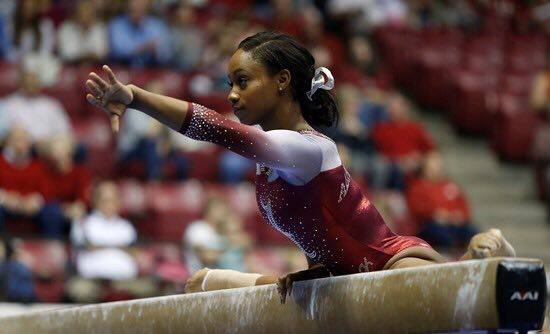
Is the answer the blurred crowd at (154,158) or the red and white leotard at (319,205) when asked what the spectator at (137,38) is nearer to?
the blurred crowd at (154,158)

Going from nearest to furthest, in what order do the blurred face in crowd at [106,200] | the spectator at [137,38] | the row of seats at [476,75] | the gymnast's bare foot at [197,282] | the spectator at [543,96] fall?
1. the gymnast's bare foot at [197,282]
2. the blurred face in crowd at [106,200]
3. the spectator at [137,38]
4. the spectator at [543,96]
5. the row of seats at [476,75]

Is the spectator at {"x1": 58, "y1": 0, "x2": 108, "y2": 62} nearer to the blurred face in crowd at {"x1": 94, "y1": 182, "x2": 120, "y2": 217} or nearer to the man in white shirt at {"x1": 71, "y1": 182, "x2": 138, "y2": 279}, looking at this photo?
the man in white shirt at {"x1": 71, "y1": 182, "x2": 138, "y2": 279}

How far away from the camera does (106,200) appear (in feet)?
24.7

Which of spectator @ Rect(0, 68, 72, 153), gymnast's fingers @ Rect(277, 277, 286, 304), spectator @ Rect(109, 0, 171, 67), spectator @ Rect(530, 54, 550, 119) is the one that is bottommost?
gymnast's fingers @ Rect(277, 277, 286, 304)

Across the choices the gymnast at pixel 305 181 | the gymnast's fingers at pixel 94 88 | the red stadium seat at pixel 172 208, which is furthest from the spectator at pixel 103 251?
the gymnast's fingers at pixel 94 88

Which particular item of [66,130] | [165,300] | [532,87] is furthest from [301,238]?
[532,87]

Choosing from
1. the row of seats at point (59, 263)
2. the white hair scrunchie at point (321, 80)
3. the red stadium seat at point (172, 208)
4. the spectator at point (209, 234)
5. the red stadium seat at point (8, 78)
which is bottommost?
the white hair scrunchie at point (321, 80)

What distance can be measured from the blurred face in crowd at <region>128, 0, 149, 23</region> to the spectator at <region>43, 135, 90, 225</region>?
2.16m

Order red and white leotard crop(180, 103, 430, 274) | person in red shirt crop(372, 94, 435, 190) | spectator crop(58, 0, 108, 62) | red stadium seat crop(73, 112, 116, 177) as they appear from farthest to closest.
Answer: person in red shirt crop(372, 94, 435, 190) < spectator crop(58, 0, 108, 62) < red stadium seat crop(73, 112, 116, 177) < red and white leotard crop(180, 103, 430, 274)

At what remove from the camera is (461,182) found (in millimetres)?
10836

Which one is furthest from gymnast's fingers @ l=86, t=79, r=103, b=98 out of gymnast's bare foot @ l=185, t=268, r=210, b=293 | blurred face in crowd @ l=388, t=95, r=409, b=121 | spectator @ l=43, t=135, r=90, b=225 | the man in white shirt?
blurred face in crowd @ l=388, t=95, r=409, b=121

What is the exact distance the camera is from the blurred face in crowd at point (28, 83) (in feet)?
27.4

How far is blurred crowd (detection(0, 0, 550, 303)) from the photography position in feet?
23.8

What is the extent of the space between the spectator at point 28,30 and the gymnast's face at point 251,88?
5.95 m
